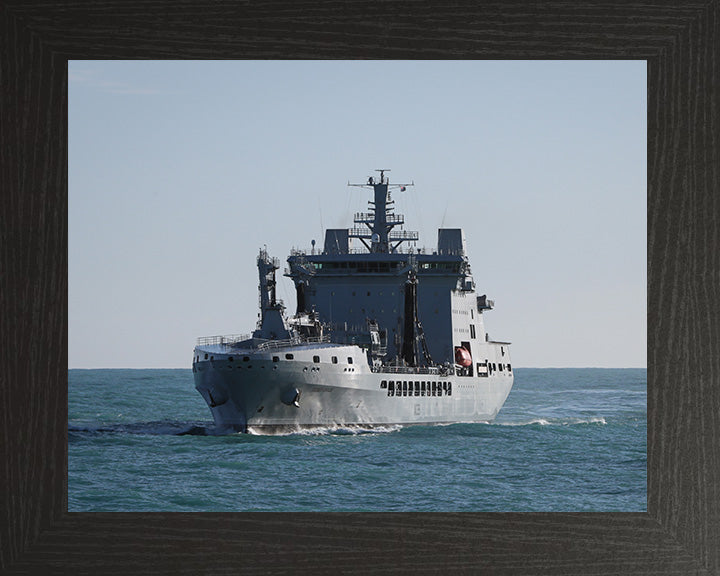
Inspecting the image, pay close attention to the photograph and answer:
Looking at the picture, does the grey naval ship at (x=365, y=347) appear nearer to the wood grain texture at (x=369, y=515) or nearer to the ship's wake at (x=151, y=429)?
the ship's wake at (x=151, y=429)

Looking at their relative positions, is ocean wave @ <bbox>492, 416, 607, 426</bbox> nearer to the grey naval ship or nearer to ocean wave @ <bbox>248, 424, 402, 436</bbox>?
the grey naval ship

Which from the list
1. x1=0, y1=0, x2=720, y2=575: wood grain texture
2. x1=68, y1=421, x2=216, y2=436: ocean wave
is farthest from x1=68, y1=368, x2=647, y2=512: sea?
x1=0, y1=0, x2=720, y2=575: wood grain texture

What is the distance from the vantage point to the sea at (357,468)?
45.7 feet

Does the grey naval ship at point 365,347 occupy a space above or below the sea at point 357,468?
above

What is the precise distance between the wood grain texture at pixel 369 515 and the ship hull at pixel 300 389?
13.9m

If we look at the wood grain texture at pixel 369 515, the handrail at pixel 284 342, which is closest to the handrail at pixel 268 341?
the handrail at pixel 284 342

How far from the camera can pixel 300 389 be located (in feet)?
62.2

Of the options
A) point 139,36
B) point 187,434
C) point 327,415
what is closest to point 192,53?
point 139,36

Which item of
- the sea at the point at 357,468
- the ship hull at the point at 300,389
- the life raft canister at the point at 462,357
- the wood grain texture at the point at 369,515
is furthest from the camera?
the life raft canister at the point at 462,357

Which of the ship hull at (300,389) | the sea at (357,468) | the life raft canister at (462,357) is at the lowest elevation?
the sea at (357,468)

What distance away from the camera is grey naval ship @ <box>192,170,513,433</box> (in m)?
19.0

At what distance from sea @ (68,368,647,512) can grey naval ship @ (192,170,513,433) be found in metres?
0.35

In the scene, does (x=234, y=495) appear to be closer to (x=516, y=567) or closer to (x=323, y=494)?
(x=323, y=494)

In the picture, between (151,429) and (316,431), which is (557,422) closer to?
(151,429)
